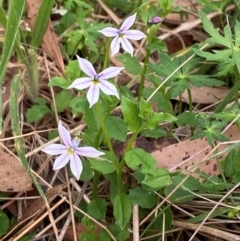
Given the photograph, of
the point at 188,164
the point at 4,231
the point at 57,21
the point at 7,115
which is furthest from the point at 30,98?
the point at 188,164

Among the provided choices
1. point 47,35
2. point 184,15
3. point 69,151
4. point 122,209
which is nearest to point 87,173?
point 122,209

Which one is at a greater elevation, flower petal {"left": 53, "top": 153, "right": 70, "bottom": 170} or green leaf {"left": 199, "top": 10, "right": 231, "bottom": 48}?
green leaf {"left": 199, "top": 10, "right": 231, "bottom": 48}

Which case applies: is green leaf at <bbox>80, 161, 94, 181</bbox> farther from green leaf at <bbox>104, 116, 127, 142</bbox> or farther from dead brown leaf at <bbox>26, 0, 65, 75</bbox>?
dead brown leaf at <bbox>26, 0, 65, 75</bbox>

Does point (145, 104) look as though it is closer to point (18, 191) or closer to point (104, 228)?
point (104, 228)

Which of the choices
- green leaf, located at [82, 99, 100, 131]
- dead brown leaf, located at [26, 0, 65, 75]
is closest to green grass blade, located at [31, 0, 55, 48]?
dead brown leaf, located at [26, 0, 65, 75]

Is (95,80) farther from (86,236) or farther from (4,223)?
(4,223)
